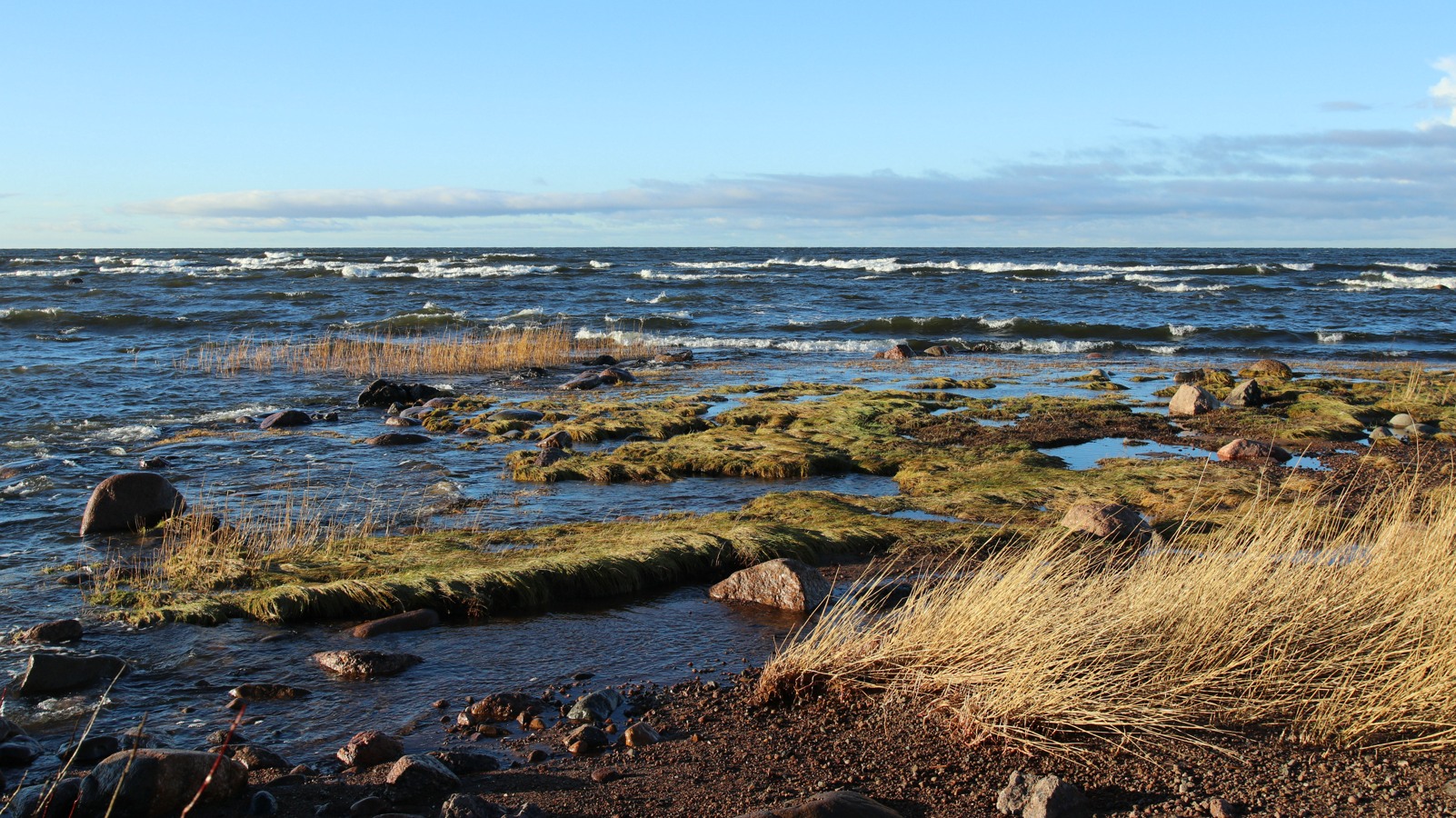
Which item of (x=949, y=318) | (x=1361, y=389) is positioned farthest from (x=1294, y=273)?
(x=1361, y=389)

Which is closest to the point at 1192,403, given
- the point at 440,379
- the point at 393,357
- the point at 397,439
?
the point at 397,439

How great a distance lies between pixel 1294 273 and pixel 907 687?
7575cm

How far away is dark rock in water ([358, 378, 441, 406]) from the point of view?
22078 mm

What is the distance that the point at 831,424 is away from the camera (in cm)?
1823

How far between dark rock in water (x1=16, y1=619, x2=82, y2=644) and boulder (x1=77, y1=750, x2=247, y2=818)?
10.0 feet

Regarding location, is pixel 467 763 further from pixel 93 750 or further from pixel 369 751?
pixel 93 750

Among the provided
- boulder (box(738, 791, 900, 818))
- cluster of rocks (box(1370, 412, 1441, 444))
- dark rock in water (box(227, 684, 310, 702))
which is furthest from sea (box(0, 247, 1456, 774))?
cluster of rocks (box(1370, 412, 1441, 444))

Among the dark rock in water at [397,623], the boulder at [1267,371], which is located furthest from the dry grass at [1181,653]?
the boulder at [1267,371]

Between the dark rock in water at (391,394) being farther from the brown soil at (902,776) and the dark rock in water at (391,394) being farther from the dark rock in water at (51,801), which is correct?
the dark rock in water at (51,801)

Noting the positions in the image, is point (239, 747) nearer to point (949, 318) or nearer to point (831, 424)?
point (831, 424)

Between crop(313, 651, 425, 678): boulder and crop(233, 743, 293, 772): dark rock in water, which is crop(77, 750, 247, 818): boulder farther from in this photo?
crop(313, 651, 425, 678): boulder

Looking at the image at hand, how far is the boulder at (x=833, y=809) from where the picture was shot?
502cm

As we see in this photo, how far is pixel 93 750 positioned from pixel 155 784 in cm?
94

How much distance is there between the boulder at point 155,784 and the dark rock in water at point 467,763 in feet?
3.41
